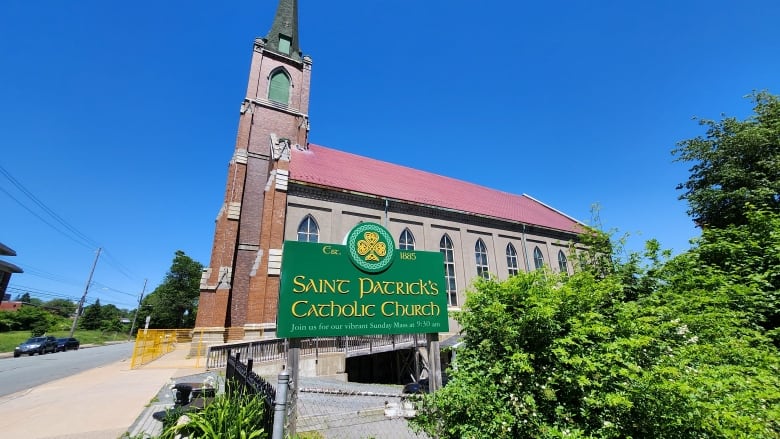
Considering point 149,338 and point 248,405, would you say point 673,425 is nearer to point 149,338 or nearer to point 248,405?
point 248,405

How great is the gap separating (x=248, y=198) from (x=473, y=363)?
19238 mm

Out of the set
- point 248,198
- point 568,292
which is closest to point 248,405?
point 568,292

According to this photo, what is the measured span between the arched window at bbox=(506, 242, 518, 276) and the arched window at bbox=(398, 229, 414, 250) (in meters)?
8.00

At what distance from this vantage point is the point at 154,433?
19.6ft

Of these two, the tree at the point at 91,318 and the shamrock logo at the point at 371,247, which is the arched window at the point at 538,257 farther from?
the tree at the point at 91,318

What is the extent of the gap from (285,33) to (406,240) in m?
21.1

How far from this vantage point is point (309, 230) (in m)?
17.4

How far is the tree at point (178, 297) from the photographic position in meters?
55.6

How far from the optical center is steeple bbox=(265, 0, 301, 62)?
26.5 meters

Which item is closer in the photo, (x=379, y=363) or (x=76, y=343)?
(x=379, y=363)

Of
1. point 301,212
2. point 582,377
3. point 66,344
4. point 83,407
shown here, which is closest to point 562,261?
point 301,212

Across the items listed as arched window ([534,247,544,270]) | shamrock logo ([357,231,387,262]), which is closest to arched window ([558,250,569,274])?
arched window ([534,247,544,270])

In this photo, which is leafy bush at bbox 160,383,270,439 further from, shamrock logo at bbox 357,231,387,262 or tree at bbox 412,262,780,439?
shamrock logo at bbox 357,231,387,262

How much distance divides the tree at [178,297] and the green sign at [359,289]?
63510mm
